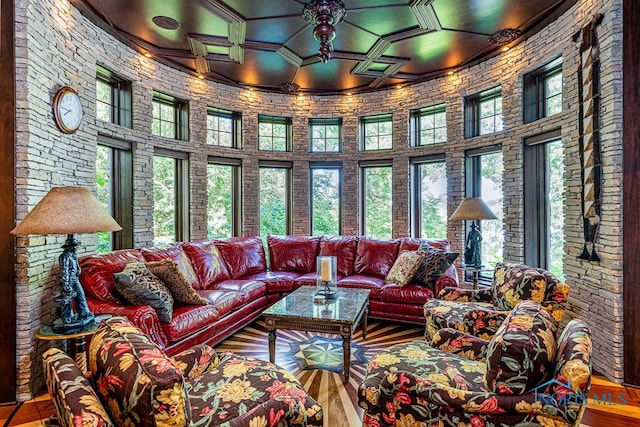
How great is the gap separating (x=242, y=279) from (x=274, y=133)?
2.76 m

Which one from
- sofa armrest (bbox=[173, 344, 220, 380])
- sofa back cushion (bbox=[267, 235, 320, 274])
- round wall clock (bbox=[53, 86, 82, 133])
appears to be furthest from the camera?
sofa back cushion (bbox=[267, 235, 320, 274])

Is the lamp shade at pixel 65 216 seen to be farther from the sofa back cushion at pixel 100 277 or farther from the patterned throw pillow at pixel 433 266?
the patterned throw pillow at pixel 433 266

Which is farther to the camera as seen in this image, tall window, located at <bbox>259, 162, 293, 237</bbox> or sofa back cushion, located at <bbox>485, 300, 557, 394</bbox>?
tall window, located at <bbox>259, 162, 293, 237</bbox>

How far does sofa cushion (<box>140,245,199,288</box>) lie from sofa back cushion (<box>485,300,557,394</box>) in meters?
2.97

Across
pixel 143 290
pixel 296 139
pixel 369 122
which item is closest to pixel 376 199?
pixel 369 122

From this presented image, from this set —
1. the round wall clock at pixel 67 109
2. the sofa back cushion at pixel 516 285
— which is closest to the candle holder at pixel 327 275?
the sofa back cushion at pixel 516 285

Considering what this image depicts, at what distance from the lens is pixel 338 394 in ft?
8.20

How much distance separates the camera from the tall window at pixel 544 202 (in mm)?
3746

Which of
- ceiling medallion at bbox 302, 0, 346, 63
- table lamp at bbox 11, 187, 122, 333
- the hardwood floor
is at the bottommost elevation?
the hardwood floor

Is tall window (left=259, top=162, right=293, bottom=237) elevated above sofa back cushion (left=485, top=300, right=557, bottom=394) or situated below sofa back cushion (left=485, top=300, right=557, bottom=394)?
above

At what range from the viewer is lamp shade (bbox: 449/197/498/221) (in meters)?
3.88

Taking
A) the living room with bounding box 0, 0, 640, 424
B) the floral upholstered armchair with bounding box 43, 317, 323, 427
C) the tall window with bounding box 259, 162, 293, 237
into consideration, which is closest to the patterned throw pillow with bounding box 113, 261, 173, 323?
the living room with bounding box 0, 0, 640, 424

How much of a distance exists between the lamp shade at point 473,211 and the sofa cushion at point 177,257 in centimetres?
319

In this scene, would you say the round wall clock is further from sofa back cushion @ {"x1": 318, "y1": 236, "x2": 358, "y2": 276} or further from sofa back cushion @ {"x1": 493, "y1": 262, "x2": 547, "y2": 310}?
sofa back cushion @ {"x1": 493, "y1": 262, "x2": 547, "y2": 310}
